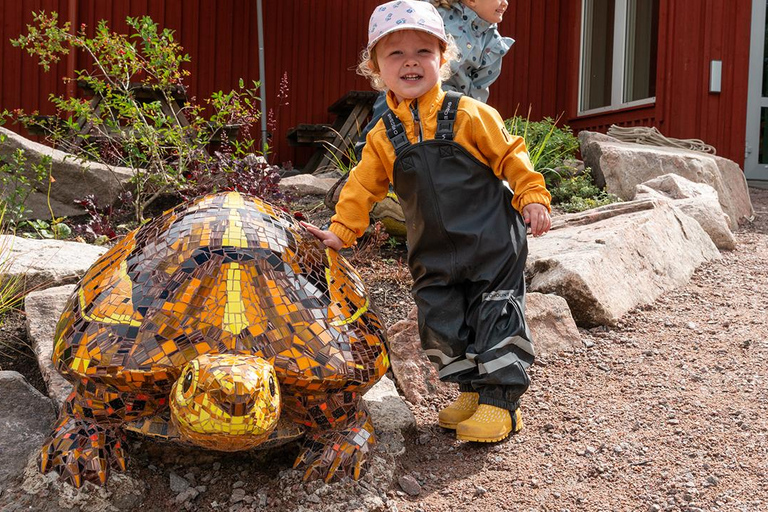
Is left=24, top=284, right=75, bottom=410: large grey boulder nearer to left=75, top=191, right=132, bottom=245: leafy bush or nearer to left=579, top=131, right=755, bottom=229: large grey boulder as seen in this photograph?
left=75, top=191, right=132, bottom=245: leafy bush

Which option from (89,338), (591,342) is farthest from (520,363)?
(89,338)

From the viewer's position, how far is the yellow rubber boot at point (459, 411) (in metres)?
2.43

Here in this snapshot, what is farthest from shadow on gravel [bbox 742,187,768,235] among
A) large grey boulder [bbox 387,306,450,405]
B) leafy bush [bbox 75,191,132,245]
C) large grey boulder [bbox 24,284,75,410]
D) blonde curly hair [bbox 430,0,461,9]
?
large grey boulder [bbox 24,284,75,410]

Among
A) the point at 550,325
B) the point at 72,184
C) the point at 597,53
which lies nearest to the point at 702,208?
the point at 550,325

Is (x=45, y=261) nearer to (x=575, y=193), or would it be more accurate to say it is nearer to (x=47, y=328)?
(x=47, y=328)

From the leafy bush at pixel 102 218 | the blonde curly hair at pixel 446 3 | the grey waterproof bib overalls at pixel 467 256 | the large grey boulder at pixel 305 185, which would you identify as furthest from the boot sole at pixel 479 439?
the large grey boulder at pixel 305 185

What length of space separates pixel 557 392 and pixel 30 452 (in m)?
1.86

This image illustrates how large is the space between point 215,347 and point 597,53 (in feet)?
27.4

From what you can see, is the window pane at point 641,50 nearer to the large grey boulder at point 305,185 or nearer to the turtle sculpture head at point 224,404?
the large grey boulder at point 305,185

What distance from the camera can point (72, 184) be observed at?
482 centimetres

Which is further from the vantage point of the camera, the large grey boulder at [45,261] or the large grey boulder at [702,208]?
the large grey boulder at [702,208]

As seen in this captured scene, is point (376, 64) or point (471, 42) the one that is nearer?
point (376, 64)

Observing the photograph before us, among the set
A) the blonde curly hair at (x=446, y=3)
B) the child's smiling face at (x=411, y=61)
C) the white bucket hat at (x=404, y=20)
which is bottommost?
the child's smiling face at (x=411, y=61)

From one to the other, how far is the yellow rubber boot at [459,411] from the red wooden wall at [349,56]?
4.70 meters
